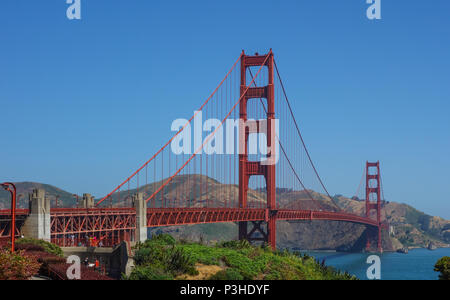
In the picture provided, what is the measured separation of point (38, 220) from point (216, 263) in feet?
43.3

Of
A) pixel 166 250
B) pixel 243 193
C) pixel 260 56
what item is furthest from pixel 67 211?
pixel 260 56

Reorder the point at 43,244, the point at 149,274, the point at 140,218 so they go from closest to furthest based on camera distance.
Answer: the point at 149,274 < the point at 43,244 < the point at 140,218

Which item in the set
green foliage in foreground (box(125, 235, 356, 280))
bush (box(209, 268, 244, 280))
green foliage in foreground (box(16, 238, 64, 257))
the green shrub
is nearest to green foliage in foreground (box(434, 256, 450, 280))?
green foliage in foreground (box(125, 235, 356, 280))

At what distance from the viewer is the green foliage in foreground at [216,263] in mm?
38250

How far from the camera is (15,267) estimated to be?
29.1 meters

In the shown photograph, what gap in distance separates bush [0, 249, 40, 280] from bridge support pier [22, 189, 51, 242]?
47.2 feet

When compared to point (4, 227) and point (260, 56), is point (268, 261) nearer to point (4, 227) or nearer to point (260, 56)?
point (4, 227)

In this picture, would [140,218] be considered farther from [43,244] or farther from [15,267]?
[15,267]

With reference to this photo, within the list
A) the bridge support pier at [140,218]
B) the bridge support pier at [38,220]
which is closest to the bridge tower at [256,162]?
the bridge support pier at [140,218]

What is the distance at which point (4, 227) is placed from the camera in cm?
4481

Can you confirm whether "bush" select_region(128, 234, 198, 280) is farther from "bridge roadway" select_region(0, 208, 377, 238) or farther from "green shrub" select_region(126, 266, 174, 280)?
"bridge roadway" select_region(0, 208, 377, 238)

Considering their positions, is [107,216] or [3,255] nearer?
[3,255]

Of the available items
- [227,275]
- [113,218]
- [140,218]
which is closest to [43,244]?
[227,275]
